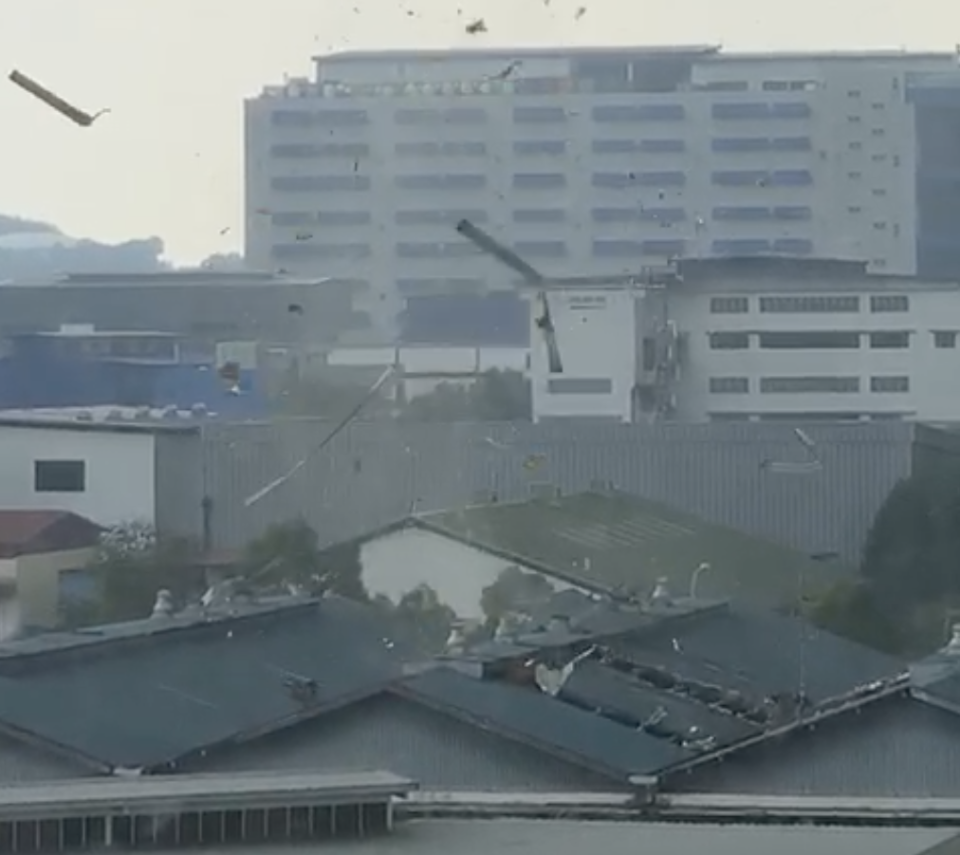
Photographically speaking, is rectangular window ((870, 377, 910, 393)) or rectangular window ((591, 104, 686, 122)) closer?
rectangular window ((591, 104, 686, 122))

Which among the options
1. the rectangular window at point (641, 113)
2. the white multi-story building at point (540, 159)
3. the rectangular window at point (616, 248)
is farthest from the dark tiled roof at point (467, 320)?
the rectangular window at point (641, 113)

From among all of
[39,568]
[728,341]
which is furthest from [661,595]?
[728,341]

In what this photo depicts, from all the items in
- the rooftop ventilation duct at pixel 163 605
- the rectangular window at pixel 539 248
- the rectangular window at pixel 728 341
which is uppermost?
the rectangular window at pixel 539 248

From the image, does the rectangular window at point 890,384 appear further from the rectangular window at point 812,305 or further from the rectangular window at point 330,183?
the rectangular window at point 330,183

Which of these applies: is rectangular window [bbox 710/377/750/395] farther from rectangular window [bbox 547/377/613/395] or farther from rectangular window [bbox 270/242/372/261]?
rectangular window [bbox 270/242/372/261]

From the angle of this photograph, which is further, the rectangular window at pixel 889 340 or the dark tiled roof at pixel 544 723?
the rectangular window at pixel 889 340

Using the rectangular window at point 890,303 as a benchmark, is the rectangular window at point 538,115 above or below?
above

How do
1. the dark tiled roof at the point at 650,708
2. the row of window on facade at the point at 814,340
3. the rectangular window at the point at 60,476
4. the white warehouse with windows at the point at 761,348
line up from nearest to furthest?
1. the dark tiled roof at the point at 650,708
2. the rectangular window at the point at 60,476
3. the white warehouse with windows at the point at 761,348
4. the row of window on facade at the point at 814,340

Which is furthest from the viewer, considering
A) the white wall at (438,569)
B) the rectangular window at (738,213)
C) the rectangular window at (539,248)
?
the rectangular window at (738,213)

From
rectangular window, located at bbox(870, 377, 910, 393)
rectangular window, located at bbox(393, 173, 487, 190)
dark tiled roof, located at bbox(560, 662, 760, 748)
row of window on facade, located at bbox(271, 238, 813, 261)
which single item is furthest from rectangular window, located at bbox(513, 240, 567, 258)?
rectangular window, located at bbox(870, 377, 910, 393)
